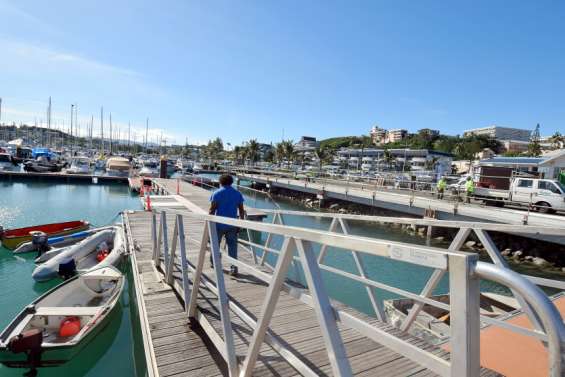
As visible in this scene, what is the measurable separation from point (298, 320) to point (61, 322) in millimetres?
5470

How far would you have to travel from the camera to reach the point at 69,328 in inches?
254

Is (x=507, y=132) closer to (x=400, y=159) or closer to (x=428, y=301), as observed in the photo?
(x=400, y=159)

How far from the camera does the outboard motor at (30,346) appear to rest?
5383mm

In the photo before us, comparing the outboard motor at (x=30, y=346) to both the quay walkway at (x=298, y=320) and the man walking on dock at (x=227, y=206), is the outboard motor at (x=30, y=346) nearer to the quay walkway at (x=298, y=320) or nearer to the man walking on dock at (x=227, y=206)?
the quay walkway at (x=298, y=320)

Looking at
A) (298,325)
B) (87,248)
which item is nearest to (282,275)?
(298,325)

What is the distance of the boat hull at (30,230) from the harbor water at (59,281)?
38 centimetres

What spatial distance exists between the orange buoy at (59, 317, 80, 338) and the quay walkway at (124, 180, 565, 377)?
1.60 metres

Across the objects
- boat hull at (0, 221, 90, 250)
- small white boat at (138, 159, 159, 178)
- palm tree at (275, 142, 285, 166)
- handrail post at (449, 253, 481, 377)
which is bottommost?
boat hull at (0, 221, 90, 250)

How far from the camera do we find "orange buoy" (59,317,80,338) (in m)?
6.39

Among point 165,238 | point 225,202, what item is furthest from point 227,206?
point 165,238

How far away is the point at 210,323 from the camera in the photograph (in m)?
3.95

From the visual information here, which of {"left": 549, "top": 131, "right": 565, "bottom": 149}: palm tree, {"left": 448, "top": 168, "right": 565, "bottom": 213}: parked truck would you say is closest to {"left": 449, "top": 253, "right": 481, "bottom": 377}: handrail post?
{"left": 448, "top": 168, "right": 565, "bottom": 213}: parked truck

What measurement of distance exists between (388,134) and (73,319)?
192 metres

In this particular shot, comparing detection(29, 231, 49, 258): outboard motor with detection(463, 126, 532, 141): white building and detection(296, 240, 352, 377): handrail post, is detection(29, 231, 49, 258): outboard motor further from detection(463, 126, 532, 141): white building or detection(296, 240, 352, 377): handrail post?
detection(463, 126, 532, 141): white building
